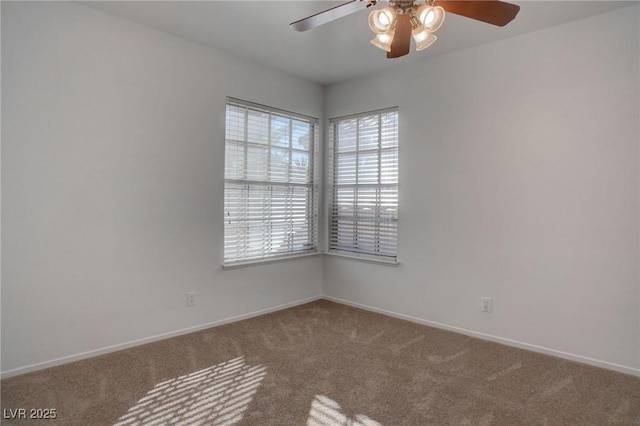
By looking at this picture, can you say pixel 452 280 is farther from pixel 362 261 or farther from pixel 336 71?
pixel 336 71

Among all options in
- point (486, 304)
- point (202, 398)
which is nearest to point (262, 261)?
point (202, 398)

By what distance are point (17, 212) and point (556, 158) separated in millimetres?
3997

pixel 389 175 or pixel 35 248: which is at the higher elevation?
pixel 389 175

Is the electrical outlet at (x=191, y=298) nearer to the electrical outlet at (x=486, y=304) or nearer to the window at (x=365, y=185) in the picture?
the window at (x=365, y=185)

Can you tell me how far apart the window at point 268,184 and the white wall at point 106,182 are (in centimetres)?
16

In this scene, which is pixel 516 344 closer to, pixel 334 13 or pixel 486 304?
pixel 486 304

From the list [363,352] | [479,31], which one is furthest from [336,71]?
[363,352]

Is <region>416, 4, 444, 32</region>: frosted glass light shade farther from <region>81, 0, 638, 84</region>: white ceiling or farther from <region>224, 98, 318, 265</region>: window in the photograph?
<region>224, 98, 318, 265</region>: window

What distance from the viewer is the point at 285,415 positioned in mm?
2174

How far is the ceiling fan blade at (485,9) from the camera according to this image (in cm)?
182

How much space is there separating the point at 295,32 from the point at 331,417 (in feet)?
9.55

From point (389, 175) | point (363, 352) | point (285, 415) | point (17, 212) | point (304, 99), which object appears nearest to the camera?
point (285, 415)

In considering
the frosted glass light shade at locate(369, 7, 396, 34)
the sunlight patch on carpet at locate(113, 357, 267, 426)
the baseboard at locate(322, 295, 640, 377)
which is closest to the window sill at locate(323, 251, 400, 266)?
the baseboard at locate(322, 295, 640, 377)

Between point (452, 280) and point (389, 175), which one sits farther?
point (389, 175)
